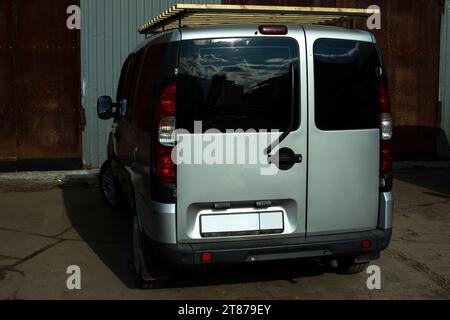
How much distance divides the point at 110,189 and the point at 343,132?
393cm

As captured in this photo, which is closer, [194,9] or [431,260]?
[194,9]

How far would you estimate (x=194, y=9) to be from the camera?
385 cm

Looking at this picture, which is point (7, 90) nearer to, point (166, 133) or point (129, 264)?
point (129, 264)

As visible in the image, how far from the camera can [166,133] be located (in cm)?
380

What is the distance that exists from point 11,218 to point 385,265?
4233 millimetres

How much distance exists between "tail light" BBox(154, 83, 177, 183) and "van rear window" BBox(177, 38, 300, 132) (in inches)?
2.1

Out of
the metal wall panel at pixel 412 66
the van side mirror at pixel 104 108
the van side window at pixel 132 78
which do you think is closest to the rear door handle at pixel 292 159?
the van side window at pixel 132 78

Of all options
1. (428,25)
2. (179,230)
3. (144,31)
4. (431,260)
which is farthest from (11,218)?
(428,25)

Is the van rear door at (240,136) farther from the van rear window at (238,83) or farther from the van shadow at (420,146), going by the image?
the van shadow at (420,146)

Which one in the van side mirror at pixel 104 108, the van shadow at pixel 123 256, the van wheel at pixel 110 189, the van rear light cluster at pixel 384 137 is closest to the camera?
the van rear light cluster at pixel 384 137

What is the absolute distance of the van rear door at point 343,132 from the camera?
4.02 metres

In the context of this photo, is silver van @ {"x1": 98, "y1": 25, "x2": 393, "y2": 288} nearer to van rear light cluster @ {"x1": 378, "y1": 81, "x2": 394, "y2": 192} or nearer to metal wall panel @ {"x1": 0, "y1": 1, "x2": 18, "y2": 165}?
van rear light cluster @ {"x1": 378, "y1": 81, "x2": 394, "y2": 192}

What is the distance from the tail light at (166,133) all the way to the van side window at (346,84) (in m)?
1.00
